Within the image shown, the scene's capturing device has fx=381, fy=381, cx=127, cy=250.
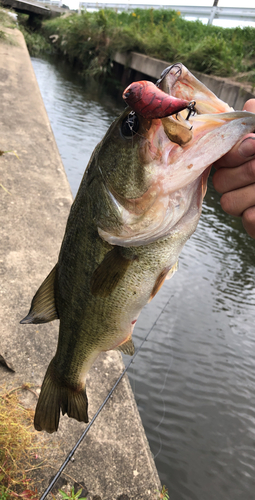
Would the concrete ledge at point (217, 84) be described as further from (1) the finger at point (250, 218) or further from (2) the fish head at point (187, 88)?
(2) the fish head at point (187, 88)

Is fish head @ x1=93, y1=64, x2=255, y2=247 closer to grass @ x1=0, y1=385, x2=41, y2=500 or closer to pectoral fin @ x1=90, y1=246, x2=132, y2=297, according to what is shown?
pectoral fin @ x1=90, y1=246, x2=132, y2=297

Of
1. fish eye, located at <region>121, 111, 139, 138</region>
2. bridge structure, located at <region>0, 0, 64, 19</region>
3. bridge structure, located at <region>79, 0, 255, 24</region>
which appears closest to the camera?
fish eye, located at <region>121, 111, 139, 138</region>

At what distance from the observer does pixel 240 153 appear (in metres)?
1.31

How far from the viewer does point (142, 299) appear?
1.56 metres

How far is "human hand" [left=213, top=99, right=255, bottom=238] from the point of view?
132cm

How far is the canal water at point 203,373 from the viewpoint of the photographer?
3.11 m

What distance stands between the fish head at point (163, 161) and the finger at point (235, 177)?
89 millimetres

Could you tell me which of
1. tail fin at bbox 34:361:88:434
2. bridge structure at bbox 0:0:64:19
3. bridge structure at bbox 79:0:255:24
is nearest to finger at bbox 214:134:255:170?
tail fin at bbox 34:361:88:434

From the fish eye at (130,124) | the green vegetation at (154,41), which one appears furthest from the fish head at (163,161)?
the green vegetation at (154,41)

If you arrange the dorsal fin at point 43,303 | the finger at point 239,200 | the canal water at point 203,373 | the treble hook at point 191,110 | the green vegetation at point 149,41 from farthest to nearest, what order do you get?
the green vegetation at point 149,41, the canal water at point 203,373, the dorsal fin at point 43,303, the finger at point 239,200, the treble hook at point 191,110

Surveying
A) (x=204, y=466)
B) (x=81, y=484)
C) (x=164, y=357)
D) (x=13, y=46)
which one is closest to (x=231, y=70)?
(x=13, y=46)

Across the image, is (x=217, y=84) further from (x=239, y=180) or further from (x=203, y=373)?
(x=239, y=180)

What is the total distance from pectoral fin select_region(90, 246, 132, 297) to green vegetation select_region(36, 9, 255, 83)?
9043 millimetres

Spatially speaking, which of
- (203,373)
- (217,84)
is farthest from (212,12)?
(203,373)
